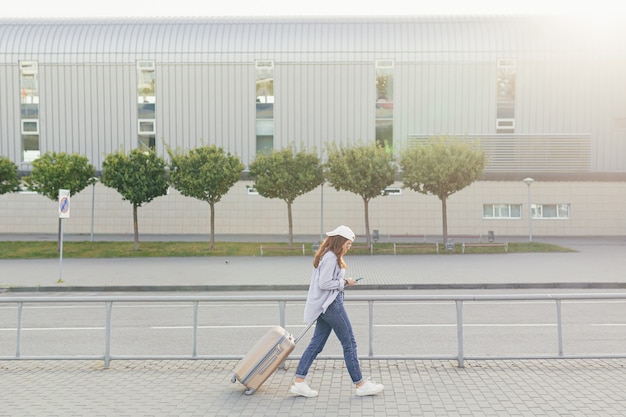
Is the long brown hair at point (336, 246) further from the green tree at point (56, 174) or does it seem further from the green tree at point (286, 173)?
the green tree at point (56, 174)

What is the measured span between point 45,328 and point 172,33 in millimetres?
27944

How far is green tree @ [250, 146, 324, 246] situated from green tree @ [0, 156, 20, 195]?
10.7m

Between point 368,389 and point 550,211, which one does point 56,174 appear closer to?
point 368,389

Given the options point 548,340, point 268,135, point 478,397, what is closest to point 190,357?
point 478,397

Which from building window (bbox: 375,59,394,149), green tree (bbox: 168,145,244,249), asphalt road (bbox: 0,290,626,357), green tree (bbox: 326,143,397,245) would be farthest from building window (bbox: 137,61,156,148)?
asphalt road (bbox: 0,290,626,357)

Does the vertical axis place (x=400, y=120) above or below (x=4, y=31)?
below

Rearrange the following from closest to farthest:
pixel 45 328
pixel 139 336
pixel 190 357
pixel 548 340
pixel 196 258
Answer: pixel 190 357 → pixel 548 340 → pixel 139 336 → pixel 45 328 → pixel 196 258

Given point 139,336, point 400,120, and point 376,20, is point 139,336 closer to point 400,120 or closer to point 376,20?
point 400,120

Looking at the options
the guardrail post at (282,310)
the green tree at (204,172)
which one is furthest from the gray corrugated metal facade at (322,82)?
the guardrail post at (282,310)

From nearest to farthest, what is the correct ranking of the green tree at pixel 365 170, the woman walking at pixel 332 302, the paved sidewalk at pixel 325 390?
the paved sidewalk at pixel 325 390, the woman walking at pixel 332 302, the green tree at pixel 365 170

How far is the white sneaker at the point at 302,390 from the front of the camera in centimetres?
611

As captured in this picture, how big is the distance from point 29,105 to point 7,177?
346 inches

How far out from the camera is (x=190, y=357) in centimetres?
750

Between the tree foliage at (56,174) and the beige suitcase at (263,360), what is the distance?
21.6 metres
